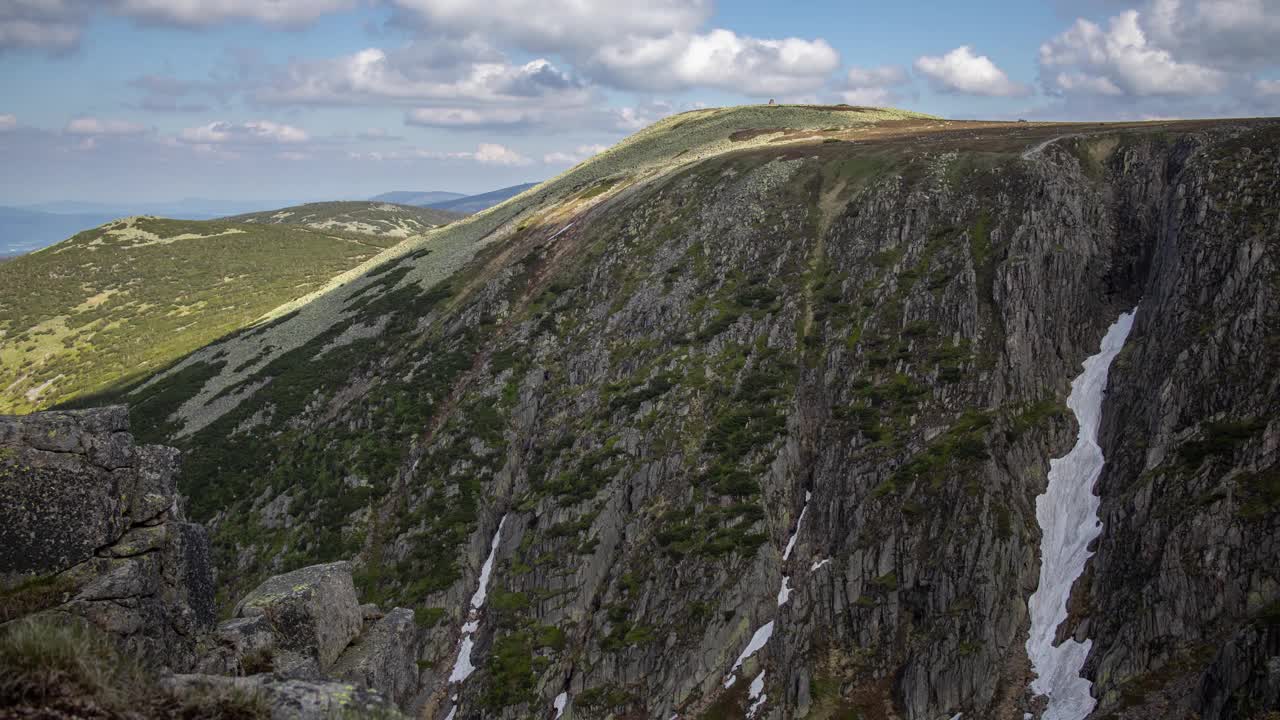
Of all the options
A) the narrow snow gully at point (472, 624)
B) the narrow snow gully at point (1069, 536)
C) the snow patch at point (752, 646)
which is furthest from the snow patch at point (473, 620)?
the narrow snow gully at point (1069, 536)

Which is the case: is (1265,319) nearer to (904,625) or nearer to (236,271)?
(904,625)

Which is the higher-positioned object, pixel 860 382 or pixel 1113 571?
pixel 860 382

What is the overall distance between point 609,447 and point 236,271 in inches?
6965

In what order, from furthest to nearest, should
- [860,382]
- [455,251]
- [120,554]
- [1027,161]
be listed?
1. [455,251]
2. [1027,161]
3. [860,382]
4. [120,554]

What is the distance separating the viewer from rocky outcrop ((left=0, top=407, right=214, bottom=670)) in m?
13.8

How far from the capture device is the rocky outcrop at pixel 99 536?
13.8 metres

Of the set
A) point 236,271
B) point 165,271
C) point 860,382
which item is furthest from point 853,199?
point 165,271

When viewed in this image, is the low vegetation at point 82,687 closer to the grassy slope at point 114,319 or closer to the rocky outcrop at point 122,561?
the rocky outcrop at point 122,561

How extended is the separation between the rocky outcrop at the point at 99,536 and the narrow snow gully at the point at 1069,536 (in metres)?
37.1

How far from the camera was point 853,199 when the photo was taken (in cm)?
7044

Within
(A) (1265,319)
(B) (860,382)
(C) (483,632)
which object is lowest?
(C) (483,632)

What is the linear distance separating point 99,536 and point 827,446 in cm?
4466

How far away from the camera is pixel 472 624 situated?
51.5 m

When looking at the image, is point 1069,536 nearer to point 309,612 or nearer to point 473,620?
point 473,620
